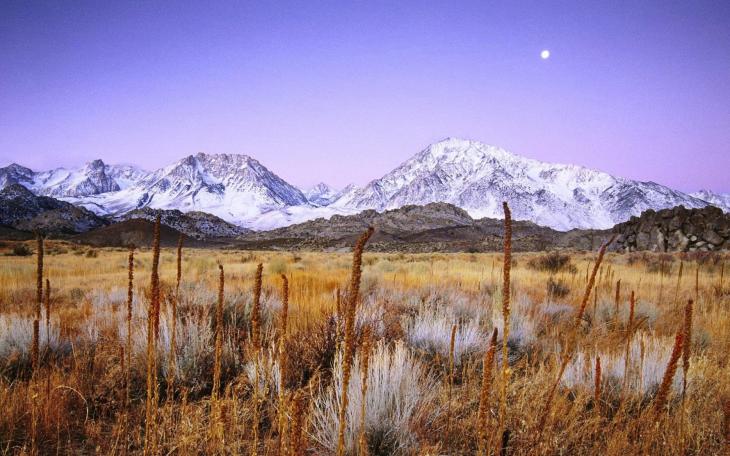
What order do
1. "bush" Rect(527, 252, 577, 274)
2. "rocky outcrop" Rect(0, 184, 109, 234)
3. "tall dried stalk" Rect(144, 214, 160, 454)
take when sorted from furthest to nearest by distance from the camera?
"rocky outcrop" Rect(0, 184, 109, 234), "bush" Rect(527, 252, 577, 274), "tall dried stalk" Rect(144, 214, 160, 454)

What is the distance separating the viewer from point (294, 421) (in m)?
0.94

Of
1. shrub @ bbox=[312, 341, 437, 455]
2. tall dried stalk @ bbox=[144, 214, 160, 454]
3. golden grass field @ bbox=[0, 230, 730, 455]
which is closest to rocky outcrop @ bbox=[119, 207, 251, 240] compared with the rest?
golden grass field @ bbox=[0, 230, 730, 455]

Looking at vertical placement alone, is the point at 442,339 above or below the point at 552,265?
above

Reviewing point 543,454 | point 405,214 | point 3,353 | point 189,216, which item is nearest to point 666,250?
point 543,454

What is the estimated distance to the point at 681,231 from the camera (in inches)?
951

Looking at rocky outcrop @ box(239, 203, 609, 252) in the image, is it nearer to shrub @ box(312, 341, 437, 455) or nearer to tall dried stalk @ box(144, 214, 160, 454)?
shrub @ box(312, 341, 437, 455)

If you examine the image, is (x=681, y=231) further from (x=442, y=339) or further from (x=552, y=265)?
(x=442, y=339)

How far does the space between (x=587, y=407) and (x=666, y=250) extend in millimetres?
27350

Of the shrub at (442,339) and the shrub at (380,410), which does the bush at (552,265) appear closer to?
the shrub at (442,339)

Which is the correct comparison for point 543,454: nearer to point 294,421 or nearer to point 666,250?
point 294,421

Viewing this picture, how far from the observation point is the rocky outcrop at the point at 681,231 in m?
22.4

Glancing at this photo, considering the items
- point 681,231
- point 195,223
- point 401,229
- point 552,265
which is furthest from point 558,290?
point 195,223

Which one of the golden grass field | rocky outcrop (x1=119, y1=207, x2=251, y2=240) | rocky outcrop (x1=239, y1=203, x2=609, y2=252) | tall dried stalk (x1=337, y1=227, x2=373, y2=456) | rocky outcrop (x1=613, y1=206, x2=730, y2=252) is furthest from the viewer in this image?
rocky outcrop (x1=119, y1=207, x2=251, y2=240)

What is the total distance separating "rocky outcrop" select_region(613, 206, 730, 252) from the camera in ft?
73.5
